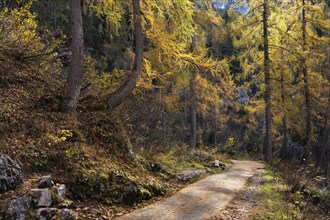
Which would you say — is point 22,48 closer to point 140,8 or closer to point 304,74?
point 140,8

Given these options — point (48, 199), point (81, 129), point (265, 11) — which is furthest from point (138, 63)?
point (265, 11)

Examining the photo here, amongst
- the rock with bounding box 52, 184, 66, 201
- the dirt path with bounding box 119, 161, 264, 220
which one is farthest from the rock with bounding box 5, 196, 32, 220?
the dirt path with bounding box 119, 161, 264, 220

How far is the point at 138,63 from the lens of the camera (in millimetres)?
10297

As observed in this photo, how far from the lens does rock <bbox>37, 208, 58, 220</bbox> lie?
5213 millimetres

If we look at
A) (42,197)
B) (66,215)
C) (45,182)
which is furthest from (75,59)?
(66,215)

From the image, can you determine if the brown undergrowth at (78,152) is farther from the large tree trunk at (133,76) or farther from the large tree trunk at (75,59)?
the large tree trunk at (133,76)

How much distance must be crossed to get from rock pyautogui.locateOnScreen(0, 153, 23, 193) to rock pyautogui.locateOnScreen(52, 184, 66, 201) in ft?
2.05

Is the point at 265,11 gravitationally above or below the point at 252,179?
above

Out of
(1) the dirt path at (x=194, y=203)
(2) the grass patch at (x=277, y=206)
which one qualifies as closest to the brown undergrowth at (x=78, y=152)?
(1) the dirt path at (x=194, y=203)

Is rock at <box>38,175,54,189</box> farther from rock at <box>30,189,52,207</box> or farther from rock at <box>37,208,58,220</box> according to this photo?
rock at <box>37,208,58,220</box>

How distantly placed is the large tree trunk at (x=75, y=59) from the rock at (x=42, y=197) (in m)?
3.52

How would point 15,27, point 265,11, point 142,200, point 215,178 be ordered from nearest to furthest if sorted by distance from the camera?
point 142,200 < point 15,27 < point 215,178 < point 265,11

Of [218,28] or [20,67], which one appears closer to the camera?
[20,67]

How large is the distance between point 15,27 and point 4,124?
15.0 ft
